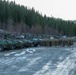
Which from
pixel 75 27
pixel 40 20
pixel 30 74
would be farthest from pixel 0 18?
pixel 30 74

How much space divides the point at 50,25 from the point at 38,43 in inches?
3106

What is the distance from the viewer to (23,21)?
373 ft

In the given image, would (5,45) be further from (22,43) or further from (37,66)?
(37,66)

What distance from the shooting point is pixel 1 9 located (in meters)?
103

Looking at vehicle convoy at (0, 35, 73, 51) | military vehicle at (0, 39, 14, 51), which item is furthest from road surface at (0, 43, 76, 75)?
vehicle convoy at (0, 35, 73, 51)

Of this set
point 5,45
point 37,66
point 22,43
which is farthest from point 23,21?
point 37,66

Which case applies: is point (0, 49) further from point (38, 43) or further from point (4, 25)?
point (4, 25)

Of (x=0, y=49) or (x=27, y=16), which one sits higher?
(x=27, y=16)

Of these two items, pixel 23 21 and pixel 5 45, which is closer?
pixel 5 45

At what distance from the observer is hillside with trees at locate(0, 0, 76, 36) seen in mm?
104125

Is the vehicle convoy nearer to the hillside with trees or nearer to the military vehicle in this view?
the military vehicle

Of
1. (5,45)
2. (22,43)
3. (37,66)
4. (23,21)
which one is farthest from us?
(23,21)

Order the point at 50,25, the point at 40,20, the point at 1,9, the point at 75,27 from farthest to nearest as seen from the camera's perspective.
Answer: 1. the point at 75,27
2. the point at 50,25
3. the point at 40,20
4. the point at 1,9

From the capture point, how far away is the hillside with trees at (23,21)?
104125 millimetres
